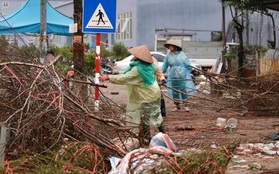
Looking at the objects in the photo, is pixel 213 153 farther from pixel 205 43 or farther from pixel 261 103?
pixel 205 43

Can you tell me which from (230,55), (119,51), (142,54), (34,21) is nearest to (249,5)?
(230,55)

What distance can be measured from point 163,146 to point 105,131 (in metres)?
0.78

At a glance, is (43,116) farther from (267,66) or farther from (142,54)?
(267,66)

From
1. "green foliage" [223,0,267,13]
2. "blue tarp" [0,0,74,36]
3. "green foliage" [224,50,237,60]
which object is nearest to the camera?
"green foliage" [223,0,267,13]

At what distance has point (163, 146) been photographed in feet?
22.4

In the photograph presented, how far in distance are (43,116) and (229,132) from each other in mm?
4473

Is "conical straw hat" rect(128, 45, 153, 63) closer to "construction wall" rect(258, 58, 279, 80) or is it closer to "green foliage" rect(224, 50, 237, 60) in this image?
"construction wall" rect(258, 58, 279, 80)

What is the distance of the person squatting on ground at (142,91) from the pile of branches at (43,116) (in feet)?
4.63

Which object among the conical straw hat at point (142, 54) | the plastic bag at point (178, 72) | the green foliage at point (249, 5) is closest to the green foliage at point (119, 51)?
the green foliage at point (249, 5)

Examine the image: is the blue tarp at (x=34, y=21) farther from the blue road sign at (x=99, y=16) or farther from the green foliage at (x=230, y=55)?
the blue road sign at (x=99, y=16)

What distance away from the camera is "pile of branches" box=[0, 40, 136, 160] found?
21.8 feet

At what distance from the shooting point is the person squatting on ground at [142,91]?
8758mm

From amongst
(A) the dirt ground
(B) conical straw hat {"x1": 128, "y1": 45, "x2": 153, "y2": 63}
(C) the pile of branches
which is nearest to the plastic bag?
(A) the dirt ground

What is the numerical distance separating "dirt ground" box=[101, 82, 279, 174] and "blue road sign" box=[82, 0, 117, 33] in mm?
2110
